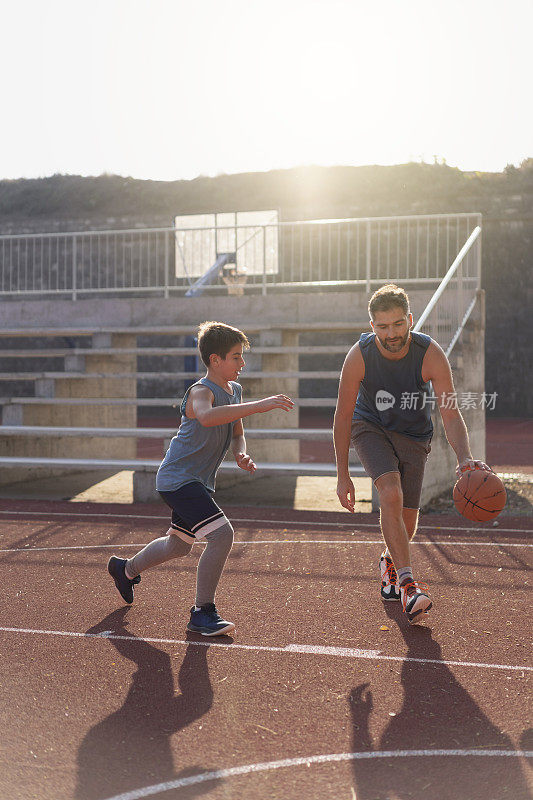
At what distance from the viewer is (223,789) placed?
2881mm

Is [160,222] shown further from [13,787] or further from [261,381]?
[13,787]

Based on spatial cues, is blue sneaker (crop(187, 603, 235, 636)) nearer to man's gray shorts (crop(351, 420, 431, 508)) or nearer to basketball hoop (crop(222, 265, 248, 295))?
man's gray shorts (crop(351, 420, 431, 508))

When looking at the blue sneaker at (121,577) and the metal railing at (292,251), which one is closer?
the blue sneaker at (121,577)

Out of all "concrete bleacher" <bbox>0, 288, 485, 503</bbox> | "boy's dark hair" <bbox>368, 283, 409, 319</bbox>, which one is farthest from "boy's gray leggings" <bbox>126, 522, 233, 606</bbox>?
"concrete bleacher" <bbox>0, 288, 485, 503</bbox>

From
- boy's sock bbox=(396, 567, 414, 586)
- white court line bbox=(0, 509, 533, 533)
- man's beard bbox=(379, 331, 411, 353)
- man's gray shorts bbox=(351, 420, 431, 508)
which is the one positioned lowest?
white court line bbox=(0, 509, 533, 533)

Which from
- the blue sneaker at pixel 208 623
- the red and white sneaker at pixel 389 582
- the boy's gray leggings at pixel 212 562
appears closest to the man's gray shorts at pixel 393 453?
the red and white sneaker at pixel 389 582

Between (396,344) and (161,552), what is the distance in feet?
5.84

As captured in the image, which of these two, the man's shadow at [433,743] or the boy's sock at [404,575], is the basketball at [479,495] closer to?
the boy's sock at [404,575]

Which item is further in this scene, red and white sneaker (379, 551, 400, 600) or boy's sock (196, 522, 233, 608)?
red and white sneaker (379, 551, 400, 600)

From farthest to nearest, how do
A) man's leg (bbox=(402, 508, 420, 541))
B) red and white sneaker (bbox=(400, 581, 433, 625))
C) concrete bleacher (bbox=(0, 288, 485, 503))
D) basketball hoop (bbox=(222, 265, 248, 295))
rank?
basketball hoop (bbox=(222, 265, 248, 295)) → concrete bleacher (bbox=(0, 288, 485, 503)) → man's leg (bbox=(402, 508, 420, 541)) → red and white sneaker (bbox=(400, 581, 433, 625))

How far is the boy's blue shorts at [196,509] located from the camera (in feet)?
15.2

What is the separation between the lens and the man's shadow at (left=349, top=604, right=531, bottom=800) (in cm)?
287

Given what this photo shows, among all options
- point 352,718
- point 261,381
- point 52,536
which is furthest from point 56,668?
point 261,381

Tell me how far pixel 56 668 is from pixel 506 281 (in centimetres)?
2361
